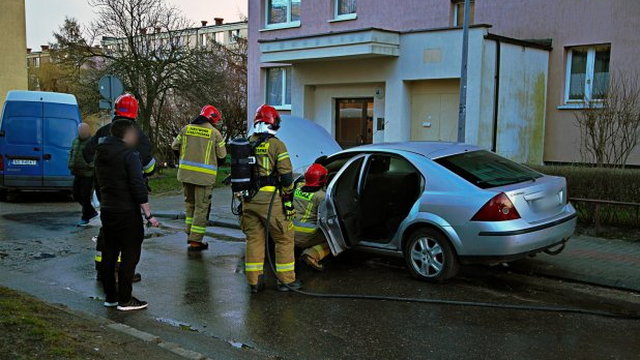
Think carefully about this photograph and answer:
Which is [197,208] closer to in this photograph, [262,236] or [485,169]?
[262,236]

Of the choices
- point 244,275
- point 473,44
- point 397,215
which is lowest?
point 244,275

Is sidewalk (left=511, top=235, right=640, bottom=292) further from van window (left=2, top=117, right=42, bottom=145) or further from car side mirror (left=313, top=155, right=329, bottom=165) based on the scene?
van window (left=2, top=117, right=42, bottom=145)

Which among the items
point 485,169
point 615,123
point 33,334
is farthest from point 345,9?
Result: point 33,334

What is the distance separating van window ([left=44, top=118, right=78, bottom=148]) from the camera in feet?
45.5

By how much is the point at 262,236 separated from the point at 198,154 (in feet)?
7.52

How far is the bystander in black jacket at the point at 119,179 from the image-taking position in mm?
5215

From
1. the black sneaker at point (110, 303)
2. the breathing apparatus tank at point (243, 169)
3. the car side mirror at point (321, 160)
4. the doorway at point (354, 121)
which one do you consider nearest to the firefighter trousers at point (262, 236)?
the breathing apparatus tank at point (243, 169)

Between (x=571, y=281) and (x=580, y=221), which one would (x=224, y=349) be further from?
(x=580, y=221)

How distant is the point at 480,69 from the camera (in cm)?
1285

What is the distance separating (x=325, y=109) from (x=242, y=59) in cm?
2008

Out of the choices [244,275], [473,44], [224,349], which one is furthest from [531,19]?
[224,349]

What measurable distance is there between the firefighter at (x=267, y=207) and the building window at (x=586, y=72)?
32.1ft

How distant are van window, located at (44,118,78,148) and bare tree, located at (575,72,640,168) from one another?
11.7 meters

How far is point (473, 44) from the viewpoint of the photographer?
12.9 metres
